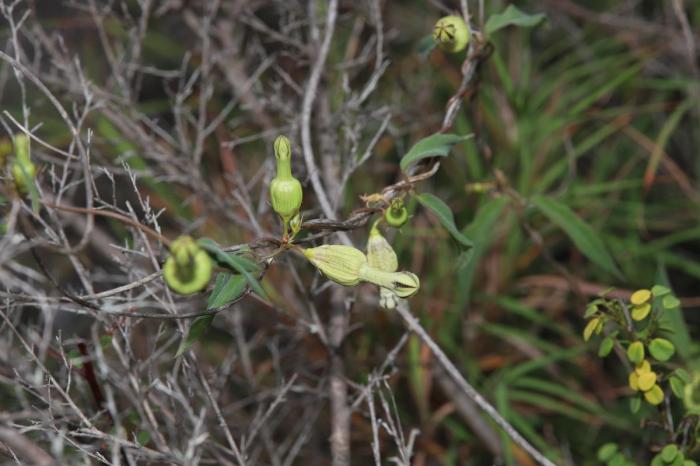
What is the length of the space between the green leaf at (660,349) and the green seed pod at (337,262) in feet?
1.28

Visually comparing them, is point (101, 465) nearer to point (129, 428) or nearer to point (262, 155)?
point (129, 428)

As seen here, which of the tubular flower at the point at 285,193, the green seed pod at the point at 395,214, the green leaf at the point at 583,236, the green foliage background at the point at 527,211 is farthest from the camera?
the green foliage background at the point at 527,211

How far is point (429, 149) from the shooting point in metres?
0.89

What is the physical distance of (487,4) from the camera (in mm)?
1699

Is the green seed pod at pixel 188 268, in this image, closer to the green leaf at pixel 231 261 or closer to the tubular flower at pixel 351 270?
the green leaf at pixel 231 261

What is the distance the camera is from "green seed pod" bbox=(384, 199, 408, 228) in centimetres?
85

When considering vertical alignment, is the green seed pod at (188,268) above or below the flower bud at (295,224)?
above

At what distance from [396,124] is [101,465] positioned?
106 centimetres

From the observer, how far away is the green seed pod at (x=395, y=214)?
0.85 m

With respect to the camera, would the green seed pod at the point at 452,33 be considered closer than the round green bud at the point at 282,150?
No

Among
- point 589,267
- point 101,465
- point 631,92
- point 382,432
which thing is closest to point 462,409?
point 382,432

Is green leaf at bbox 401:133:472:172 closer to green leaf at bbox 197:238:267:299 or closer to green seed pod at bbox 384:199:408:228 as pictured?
green seed pod at bbox 384:199:408:228

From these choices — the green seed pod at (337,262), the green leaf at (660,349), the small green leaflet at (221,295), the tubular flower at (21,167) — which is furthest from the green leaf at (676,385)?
the tubular flower at (21,167)

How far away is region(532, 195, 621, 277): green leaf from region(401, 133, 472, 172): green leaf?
284 millimetres
